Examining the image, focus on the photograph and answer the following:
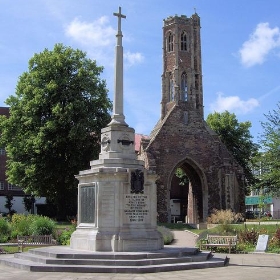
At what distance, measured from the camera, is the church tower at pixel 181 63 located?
62906mm

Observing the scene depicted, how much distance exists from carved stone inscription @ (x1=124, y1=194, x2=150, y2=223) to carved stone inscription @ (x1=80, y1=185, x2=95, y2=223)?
115cm

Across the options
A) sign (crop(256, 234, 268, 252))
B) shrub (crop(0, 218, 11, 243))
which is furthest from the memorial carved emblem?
shrub (crop(0, 218, 11, 243))

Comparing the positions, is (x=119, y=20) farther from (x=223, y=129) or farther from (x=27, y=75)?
(x=223, y=129)

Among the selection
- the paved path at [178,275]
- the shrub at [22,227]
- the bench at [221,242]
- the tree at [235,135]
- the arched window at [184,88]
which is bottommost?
the paved path at [178,275]

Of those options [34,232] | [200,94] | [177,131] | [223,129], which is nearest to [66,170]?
[34,232]

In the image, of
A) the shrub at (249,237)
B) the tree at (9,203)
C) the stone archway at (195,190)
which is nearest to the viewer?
the shrub at (249,237)

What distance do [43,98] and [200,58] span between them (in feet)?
118

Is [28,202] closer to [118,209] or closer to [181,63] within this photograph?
[181,63]

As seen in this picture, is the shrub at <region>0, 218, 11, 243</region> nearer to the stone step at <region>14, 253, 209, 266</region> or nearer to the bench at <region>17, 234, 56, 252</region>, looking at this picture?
the bench at <region>17, 234, 56, 252</region>

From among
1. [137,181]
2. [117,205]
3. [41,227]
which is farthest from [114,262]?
[41,227]

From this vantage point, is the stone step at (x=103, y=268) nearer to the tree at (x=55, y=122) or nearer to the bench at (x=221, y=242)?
the bench at (x=221, y=242)

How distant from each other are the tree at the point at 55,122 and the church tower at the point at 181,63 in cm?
2552

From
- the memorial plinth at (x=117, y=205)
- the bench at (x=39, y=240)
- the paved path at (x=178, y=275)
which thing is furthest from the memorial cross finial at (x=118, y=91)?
the bench at (x=39, y=240)

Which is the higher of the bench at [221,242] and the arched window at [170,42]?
the arched window at [170,42]
